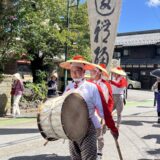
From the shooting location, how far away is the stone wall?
14227mm

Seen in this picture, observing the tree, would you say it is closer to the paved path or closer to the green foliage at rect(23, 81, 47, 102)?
the green foliage at rect(23, 81, 47, 102)

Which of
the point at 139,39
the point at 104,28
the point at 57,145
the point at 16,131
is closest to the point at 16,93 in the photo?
the point at 16,131

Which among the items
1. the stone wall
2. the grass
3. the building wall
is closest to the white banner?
the grass

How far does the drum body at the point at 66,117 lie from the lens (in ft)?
15.6

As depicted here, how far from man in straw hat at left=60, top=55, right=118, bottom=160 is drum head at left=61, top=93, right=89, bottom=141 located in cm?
8

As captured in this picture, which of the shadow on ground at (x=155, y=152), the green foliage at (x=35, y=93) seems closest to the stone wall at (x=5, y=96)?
the green foliage at (x=35, y=93)

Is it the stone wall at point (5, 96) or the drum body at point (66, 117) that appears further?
the stone wall at point (5, 96)

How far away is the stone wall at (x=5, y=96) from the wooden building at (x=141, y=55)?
33392 millimetres

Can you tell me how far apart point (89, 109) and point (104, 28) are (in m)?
5.27

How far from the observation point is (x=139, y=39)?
2090 inches

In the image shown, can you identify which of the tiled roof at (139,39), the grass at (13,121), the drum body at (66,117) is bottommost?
the grass at (13,121)

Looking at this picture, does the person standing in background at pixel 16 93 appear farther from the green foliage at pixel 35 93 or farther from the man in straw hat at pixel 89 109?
the man in straw hat at pixel 89 109

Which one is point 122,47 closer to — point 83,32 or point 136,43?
point 136,43

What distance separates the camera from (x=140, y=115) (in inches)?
621
